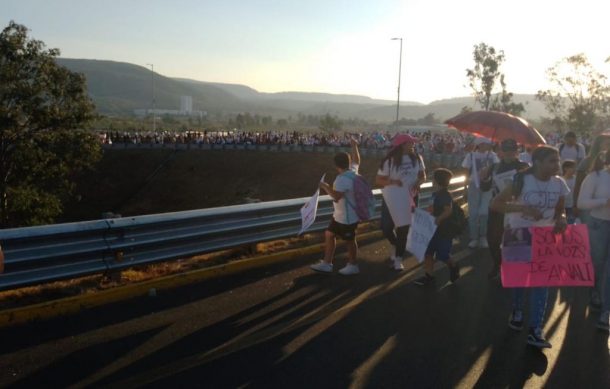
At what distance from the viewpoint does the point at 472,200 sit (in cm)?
922

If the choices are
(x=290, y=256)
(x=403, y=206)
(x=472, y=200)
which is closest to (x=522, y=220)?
(x=403, y=206)

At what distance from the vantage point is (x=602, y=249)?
562 cm

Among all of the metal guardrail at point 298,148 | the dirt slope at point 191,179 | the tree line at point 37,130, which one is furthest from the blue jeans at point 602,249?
the dirt slope at point 191,179

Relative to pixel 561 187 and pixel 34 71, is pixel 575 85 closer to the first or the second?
pixel 34 71

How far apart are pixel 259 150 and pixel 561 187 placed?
42928 millimetres

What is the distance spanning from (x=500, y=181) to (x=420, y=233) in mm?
1362

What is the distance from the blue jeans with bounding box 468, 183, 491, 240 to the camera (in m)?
9.01

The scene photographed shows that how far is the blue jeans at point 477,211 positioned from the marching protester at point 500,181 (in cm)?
163

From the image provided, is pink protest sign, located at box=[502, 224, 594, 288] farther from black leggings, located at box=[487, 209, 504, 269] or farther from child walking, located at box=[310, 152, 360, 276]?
child walking, located at box=[310, 152, 360, 276]

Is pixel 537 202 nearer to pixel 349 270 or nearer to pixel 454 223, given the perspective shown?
pixel 454 223

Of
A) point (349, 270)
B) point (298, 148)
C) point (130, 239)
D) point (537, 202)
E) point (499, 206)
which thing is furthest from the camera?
point (298, 148)

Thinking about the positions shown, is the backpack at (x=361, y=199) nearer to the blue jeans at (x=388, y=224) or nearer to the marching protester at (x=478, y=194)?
the blue jeans at (x=388, y=224)

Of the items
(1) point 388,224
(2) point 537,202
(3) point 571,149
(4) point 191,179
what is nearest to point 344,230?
(1) point 388,224

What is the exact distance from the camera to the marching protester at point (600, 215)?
5.42m
